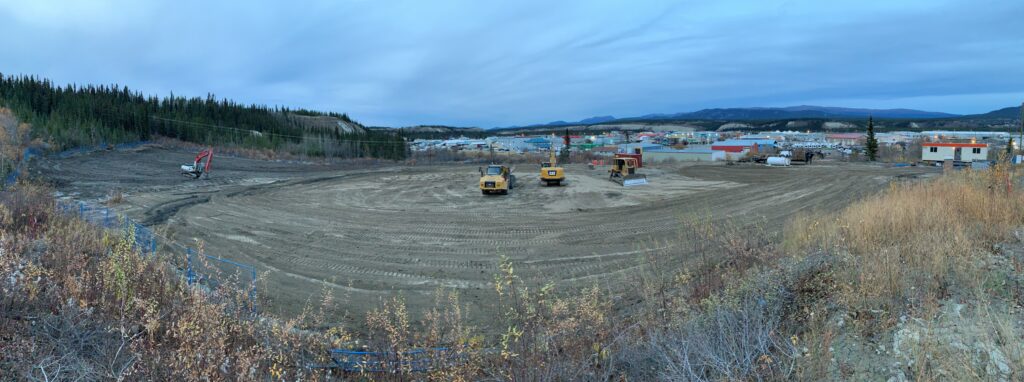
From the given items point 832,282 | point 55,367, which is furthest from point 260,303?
point 832,282

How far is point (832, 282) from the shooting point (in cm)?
600

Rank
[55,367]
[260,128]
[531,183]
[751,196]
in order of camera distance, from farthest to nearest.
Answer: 1. [260,128]
2. [531,183]
3. [751,196]
4. [55,367]

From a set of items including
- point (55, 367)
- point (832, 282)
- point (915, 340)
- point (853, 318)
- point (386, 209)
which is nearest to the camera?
point (915, 340)

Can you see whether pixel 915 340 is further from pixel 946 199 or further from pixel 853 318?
pixel 946 199

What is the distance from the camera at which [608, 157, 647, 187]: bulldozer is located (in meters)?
31.3

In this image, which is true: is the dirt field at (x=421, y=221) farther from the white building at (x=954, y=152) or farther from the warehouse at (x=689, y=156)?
the warehouse at (x=689, y=156)

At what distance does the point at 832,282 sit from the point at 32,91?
340 feet

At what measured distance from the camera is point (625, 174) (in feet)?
108

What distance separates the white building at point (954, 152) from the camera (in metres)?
50.8

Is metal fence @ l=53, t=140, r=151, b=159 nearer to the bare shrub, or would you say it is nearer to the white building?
the bare shrub

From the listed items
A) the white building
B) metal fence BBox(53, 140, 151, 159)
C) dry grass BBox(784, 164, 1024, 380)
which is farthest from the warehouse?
dry grass BBox(784, 164, 1024, 380)

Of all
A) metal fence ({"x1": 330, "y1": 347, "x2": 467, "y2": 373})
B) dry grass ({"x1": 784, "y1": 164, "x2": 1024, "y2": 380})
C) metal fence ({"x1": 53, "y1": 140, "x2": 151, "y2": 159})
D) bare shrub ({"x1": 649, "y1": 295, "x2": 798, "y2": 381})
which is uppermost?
metal fence ({"x1": 53, "y1": 140, "x2": 151, "y2": 159})

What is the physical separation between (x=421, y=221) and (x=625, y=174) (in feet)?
57.6

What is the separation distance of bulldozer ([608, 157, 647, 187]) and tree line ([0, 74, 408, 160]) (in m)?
44.6
